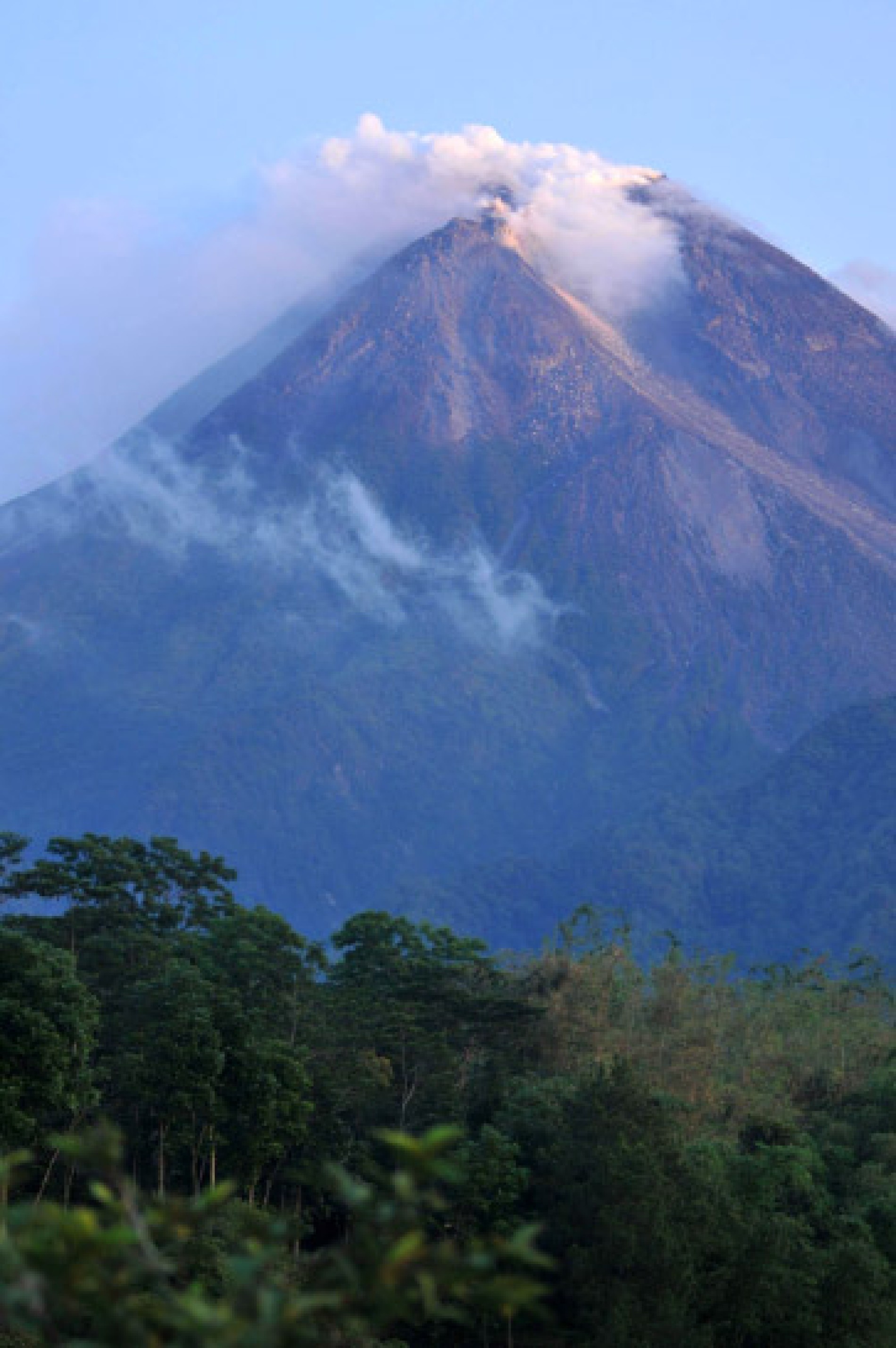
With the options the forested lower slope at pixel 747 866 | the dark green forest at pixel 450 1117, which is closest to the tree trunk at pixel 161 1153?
the dark green forest at pixel 450 1117

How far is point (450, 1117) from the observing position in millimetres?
38656

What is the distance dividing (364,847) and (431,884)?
64.2ft

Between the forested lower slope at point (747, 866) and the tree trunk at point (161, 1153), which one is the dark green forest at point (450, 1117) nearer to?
the tree trunk at point (161, 1153)

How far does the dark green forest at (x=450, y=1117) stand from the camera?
30.8 meters

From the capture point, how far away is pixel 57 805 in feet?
620

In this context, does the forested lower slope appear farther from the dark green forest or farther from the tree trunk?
the tree trunk

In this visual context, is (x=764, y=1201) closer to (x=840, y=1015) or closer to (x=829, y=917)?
(x=840, y=1015)

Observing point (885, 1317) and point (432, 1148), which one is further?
point (885, 1317)

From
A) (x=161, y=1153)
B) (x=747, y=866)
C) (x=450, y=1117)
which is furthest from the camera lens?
(x=747, y=866)

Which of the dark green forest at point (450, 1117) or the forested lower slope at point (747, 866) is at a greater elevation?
the forested lower slope at point (747, 866)

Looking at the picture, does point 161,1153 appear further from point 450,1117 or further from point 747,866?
point 747,866

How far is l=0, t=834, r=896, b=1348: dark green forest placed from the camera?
30.8 metres

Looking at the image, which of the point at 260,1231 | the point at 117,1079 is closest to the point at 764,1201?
the point at 117,1079

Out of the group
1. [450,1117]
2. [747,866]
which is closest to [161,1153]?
[450,1117]
